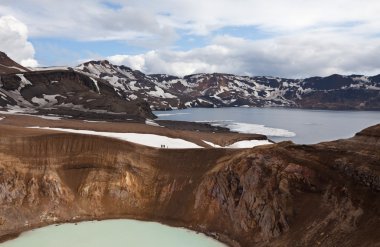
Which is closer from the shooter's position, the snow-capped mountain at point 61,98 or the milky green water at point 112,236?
the milky green water at point 112,236

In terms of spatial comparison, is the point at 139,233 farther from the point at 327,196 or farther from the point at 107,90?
the point at 107,90

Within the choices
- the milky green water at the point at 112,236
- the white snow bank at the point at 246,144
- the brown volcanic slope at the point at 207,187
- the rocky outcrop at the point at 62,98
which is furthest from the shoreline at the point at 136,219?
the rocky outcrop at the point at 62,98

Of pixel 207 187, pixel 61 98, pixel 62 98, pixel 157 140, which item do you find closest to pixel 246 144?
pixel 157 140

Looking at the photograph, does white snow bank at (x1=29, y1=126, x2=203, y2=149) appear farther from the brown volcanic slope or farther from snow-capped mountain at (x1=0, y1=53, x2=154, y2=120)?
snow-capped mountain at (x1=0, y1=53, x2=154, y2=120)

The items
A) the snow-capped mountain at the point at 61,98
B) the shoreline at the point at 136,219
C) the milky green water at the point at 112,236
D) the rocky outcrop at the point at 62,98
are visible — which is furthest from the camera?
the rocky outcrop at the point at 62,98

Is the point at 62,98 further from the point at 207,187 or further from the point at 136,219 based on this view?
the point at 207,187

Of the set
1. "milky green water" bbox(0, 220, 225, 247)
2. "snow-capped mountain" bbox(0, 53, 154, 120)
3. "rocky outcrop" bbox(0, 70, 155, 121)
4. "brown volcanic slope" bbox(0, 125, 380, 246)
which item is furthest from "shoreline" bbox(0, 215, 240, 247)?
"rocky outcrop" bbox(0, 70, 155, 121)

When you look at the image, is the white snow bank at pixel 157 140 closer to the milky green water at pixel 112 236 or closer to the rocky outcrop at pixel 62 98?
the milky green water at pixel 112 236
